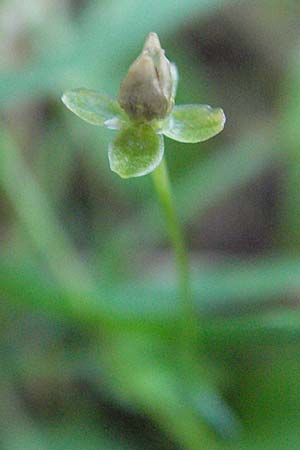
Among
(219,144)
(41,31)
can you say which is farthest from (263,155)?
(41,31)

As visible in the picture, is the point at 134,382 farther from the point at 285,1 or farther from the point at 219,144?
the point at 285,1

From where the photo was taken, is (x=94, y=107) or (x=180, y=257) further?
(x=180, y=257)

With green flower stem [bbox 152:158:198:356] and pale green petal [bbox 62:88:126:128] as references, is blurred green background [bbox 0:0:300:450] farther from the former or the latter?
pale green petal [bbox 62:88:126:128]

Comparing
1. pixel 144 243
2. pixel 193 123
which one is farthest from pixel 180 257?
pixel 144 243

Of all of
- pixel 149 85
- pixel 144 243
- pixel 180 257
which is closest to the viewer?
pixel 149 85

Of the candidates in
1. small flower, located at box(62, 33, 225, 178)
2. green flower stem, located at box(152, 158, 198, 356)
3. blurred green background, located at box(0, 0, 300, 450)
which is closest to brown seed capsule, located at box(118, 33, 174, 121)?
small flower, located at box(62, 33, 225, 178)

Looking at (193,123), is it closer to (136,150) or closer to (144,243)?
(136,150)

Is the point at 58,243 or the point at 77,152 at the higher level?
the point at 77,152
